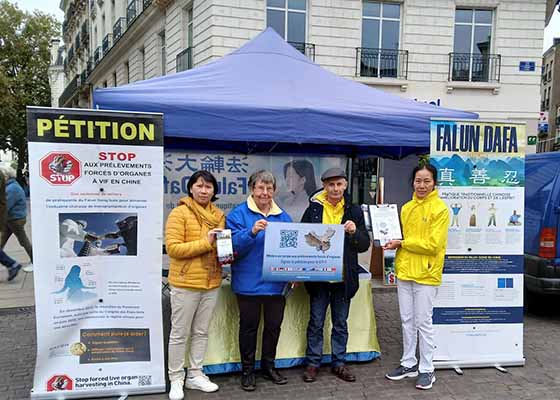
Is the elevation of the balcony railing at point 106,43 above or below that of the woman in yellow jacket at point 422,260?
above

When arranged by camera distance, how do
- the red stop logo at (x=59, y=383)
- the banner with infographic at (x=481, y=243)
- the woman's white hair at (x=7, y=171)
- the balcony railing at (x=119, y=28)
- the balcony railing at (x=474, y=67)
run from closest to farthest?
the red stop logo at (x=59, y=383) < the banner with infographic at (x=481, y=243) < the woman's white hair at (x=7, y=171) < the balcony railing at (x=474, y=67) < the balcony railing at (x=119, y=28)

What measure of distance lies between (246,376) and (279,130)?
2.08 meters

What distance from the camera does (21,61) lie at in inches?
1229

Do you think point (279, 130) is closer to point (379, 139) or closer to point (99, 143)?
point (379, 139)

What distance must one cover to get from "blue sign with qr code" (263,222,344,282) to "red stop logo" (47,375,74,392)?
1.64 meters

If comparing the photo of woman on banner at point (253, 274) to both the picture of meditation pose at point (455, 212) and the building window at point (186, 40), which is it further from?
the building window at point (186, 40)

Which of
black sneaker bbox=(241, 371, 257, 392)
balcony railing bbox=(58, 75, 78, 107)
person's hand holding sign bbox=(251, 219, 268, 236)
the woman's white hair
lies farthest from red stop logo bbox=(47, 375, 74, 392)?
balcony railing bbox=(58, 75, 78, 107)

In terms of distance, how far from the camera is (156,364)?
341 centimetres

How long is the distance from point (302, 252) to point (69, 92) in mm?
38020

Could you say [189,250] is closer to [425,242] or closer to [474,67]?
[425,242]

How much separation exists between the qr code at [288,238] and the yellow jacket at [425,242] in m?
0.92

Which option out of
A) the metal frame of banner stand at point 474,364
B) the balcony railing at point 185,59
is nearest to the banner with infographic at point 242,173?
the metal frame of banner stand at point 474,364

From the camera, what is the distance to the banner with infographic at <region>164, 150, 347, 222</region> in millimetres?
5062

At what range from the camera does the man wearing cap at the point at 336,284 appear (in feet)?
11.5
